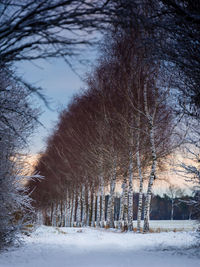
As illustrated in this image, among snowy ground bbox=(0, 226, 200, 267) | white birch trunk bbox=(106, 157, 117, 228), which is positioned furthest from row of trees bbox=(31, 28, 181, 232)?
snowy ground bbox=(0, 226, 200, 267)

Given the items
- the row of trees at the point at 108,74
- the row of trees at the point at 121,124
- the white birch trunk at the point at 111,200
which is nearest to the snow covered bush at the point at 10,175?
the row of trees at the point at 108,74

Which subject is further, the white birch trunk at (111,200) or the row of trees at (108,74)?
the white birch trunk at (111,200)

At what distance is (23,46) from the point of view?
188 inches

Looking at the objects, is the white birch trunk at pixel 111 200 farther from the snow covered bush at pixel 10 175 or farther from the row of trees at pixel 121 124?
the snow covered bush at pixel 10 175

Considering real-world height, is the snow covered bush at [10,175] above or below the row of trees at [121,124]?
below

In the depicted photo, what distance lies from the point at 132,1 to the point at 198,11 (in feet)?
9.49

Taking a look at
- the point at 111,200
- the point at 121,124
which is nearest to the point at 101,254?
the point at 121,124

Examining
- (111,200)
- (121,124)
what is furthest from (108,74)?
(111,200)

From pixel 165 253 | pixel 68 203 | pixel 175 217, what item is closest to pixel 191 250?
pixel 165 253

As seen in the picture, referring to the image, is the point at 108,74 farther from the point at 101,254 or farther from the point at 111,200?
the point at 101,254

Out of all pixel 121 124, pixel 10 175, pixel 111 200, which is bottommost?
pixel 111 200

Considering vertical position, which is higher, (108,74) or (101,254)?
(108,74)

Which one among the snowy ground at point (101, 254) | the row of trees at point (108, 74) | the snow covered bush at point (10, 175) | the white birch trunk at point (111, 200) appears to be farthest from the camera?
the white birch trunk at point (111, 200)

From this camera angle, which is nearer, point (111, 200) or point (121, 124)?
point (121, 124)
